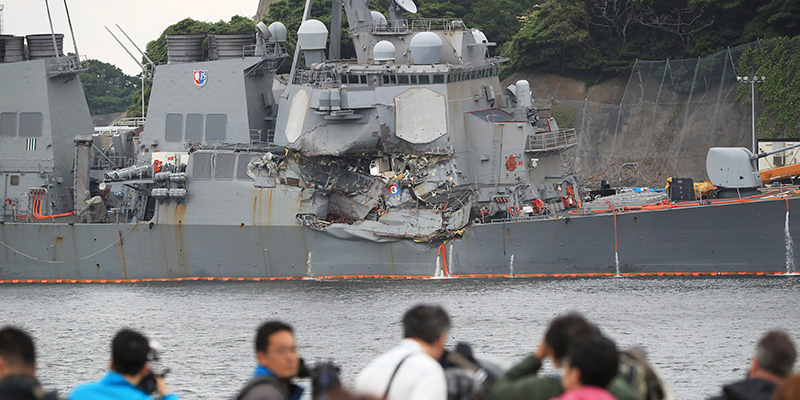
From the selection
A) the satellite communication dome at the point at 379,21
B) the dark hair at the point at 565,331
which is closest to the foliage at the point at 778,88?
the satellite communication dome at the point at 379,21

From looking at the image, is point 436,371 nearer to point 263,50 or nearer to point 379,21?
point 379,21

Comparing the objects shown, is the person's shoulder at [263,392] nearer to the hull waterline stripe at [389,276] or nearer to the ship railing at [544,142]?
the hull waterline stripe at [389,276]

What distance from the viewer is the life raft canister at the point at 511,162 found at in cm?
2691

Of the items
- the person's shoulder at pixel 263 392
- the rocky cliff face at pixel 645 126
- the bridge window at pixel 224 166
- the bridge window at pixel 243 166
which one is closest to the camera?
the person's shoulder at pixel 263 392

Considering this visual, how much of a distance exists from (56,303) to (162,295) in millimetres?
2576

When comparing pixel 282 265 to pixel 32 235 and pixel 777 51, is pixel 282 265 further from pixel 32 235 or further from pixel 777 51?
pixel 777 51

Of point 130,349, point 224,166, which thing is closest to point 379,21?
point 224,166

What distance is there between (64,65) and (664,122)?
2337 cm

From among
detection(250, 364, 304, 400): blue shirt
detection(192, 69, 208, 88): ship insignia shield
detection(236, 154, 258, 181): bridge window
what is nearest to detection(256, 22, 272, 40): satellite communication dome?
detection(192, 69, 208, 88): ship insignia shield

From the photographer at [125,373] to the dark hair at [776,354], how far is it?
3370 millimetres

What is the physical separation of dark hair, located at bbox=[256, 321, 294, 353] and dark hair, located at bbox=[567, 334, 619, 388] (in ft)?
5.83

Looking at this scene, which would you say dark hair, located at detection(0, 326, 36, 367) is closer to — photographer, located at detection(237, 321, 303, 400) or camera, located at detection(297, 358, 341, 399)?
photographer, located at detection(237, 321, 303, 400)

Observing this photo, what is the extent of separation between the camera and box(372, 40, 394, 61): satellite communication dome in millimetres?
27172

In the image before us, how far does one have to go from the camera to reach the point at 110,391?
6188 mm
